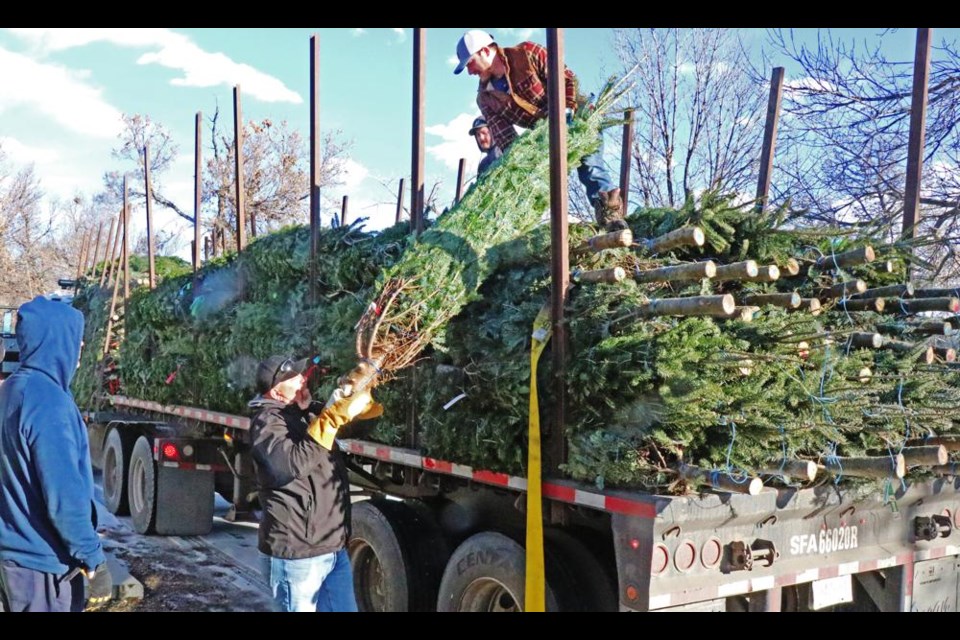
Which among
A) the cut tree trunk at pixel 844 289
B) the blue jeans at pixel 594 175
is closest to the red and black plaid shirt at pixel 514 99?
the blue jeans at pixel 594 175

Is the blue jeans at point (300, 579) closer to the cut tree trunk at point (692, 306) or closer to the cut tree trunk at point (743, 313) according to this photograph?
the cut tree trunk at point (692, 306)

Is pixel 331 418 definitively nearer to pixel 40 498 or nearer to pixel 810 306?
pixel 40 498

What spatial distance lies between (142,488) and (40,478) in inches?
246

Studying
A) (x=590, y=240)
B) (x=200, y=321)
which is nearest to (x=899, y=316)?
(x=590, y=240)

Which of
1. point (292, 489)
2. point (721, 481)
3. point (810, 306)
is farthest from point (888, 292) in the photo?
point (292, 489)

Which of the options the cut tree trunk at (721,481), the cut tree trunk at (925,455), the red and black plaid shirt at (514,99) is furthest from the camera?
the red and black plaid shirt at (514,99)

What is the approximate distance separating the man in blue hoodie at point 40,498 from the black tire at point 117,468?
6.44 meters

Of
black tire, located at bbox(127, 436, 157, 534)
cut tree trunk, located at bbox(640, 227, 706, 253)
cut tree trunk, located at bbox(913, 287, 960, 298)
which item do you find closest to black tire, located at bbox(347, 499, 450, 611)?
cut tree trunk, located at bbox(640, 227, 706, 253)

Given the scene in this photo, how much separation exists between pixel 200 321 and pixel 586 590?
5.41 metres

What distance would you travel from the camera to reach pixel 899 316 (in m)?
5.07

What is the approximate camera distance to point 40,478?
3402 mm

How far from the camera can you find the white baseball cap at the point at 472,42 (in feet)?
20.6

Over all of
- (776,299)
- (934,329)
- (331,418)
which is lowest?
(331,418)

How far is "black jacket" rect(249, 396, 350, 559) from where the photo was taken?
4125 mm
